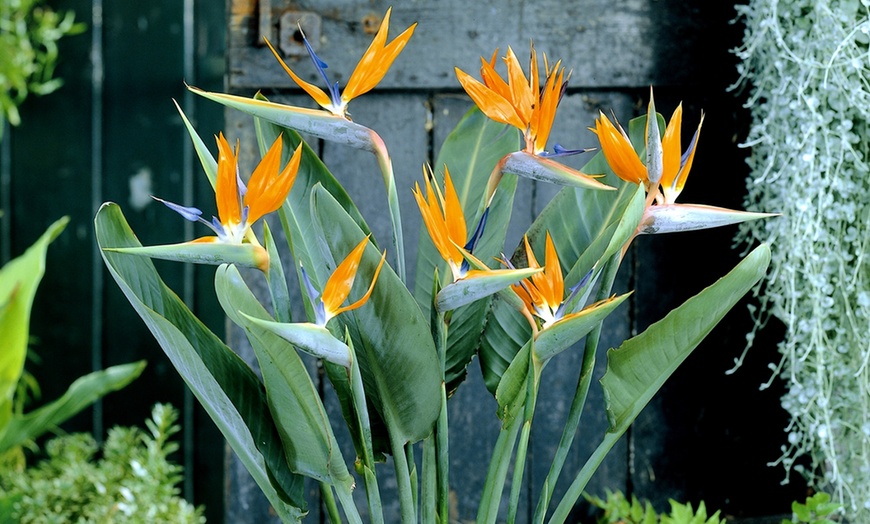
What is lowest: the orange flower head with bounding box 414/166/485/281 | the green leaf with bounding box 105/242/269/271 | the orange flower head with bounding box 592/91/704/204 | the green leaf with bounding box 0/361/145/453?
the green leaf with bounding box 0/361/145/453

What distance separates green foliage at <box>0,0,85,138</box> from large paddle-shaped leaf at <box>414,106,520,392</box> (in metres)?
0.98

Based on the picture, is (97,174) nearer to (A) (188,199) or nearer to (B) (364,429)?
(A) (188,199)

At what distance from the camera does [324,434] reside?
2.00 feet

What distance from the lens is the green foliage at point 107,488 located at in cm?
111

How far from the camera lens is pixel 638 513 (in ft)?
3.14

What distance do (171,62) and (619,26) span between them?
836 mm

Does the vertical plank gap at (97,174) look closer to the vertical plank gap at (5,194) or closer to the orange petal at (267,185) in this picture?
the vertical plank gap at (5,194)

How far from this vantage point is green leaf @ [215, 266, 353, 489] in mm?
549

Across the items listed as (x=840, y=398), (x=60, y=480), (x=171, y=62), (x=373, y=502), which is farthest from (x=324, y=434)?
(x=171, y=62)

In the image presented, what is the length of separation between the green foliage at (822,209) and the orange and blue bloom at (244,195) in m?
0.56

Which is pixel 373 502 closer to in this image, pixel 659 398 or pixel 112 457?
pixel 659 398

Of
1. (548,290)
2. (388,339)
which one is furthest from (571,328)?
(388,339)

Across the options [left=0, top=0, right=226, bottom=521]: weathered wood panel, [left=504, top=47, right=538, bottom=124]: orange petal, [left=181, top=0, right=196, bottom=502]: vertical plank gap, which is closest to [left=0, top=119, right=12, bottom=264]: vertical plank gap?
[left=0, top=0, right=226, bottom=521]: weathered wood panel

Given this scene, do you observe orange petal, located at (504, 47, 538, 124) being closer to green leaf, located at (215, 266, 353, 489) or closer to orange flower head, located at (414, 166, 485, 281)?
orange flower head, located at (414, 166, 485, 281)
